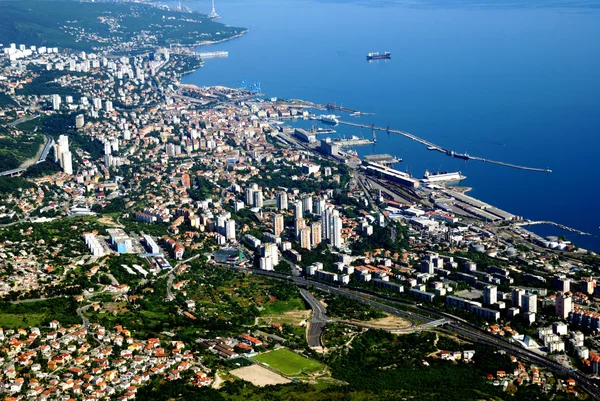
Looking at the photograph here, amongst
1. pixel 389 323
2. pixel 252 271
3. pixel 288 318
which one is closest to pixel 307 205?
pixel 252 271

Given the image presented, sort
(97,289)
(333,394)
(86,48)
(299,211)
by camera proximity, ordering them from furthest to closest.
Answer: (86,48) → (299,211) → (97,289) → (333,394)

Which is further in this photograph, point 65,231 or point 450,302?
point 65,231

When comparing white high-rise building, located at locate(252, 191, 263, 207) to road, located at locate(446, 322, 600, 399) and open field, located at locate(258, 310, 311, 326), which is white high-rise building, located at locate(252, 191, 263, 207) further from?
road, located at locate(446, 322, 600, 399)

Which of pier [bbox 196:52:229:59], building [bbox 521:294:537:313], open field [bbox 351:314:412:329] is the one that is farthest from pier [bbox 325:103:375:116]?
open field [bbox 351:314:412:329]

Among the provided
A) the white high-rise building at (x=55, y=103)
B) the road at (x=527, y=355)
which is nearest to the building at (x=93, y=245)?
the road at (x=527, y=355)

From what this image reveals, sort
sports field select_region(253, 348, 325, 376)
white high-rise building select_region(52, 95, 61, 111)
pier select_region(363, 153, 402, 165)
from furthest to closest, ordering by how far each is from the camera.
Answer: white high-rise building select_region(52, 95, 61, 111), pier select_region(363, 153, 402, 165), sports field select_region(253, 348, 325, 376)

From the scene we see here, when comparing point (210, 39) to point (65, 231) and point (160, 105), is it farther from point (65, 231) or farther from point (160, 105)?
point (65, 231)

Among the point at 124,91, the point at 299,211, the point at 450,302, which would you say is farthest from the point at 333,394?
the point at 124,91
